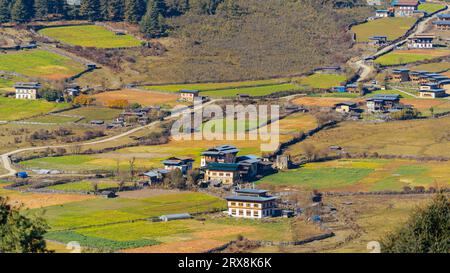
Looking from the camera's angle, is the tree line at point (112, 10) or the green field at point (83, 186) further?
the tree line at point (112, 10)

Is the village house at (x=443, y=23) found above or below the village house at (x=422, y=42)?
above

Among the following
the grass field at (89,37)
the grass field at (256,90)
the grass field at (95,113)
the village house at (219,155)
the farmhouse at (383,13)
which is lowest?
the village house at (219,155)

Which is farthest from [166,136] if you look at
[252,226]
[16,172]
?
[252,226]

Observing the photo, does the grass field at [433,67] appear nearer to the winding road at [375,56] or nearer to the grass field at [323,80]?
the winding road at [375,56]

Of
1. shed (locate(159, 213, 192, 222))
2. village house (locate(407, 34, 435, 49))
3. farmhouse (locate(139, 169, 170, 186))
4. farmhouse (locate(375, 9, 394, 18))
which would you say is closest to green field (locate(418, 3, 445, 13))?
farmhouse (locate(375, 9, 394, 18))

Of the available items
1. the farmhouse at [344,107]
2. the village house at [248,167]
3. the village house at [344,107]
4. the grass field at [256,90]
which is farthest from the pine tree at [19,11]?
the village house at [248,167]

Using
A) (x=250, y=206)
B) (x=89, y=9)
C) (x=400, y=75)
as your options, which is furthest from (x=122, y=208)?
(x=89, y=9)
